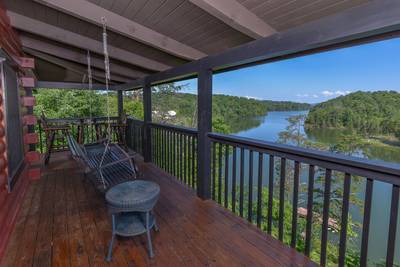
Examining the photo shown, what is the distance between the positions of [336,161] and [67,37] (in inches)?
158

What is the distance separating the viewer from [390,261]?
1503 millimetres

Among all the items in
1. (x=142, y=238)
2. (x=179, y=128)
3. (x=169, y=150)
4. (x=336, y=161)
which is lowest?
(x=142, y=238)

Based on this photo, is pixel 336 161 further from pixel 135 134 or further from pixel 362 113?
pixel 135 134

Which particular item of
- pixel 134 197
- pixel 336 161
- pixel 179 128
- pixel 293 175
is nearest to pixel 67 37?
pixel 179 128

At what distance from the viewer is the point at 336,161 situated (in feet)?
5.50

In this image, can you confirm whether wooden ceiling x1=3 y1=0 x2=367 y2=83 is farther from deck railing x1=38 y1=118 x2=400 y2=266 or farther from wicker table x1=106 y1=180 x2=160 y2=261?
wicker table x1=106 y1=180 x2=160 y2=261

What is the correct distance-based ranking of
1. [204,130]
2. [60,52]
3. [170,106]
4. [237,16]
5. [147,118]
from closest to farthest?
[237,16]
[204,130]
[60,52]
[147,118]
[170,106]

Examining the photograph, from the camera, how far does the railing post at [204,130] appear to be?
302 cm

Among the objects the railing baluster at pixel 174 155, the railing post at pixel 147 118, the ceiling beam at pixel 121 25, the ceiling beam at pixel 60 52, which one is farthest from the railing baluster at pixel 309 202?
the ceiling beam at pixel 60 52

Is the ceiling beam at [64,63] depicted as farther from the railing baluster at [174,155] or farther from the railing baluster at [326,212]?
the railing baluster at [326,212]

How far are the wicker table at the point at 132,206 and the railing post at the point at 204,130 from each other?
3.52ft

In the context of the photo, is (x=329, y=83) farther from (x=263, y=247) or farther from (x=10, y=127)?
(x=10, y=127)

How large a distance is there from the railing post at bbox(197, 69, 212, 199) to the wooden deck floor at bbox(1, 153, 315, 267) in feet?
0.85

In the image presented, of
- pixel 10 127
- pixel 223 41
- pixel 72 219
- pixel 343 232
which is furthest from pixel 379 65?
pixel 10 127
